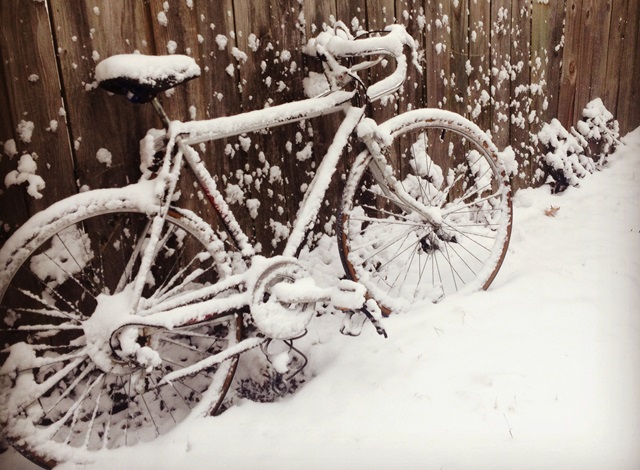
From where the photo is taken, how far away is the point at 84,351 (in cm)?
158

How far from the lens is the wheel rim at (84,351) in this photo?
1575mm

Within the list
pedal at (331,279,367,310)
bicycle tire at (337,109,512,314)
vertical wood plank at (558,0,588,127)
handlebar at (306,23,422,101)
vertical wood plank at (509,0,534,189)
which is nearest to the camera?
pedal at (331,279,367,310)

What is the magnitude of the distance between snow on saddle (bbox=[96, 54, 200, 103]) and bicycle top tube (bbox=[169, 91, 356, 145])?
0.14 m

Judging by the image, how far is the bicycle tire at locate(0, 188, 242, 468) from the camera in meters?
1.55

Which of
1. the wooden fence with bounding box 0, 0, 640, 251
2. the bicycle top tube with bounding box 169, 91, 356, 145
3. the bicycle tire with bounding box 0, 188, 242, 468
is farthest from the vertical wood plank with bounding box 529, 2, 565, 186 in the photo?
the bicycle tire with bounding box 0, 188, 242, 468

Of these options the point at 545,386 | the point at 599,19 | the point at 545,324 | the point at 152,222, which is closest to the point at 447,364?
the point at 545,386

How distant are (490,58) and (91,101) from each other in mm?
2691

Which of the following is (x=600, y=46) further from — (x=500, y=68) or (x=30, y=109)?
(x=30, y=109)

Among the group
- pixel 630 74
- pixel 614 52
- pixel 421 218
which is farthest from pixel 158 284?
pixel 630 74

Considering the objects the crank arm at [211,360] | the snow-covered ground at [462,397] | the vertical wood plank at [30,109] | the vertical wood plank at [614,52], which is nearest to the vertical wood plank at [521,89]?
the vertical wood plank at [614,52]

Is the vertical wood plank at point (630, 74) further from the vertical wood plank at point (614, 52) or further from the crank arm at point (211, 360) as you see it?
the crank arm at point (211, 360)

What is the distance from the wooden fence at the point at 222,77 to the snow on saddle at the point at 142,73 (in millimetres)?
237

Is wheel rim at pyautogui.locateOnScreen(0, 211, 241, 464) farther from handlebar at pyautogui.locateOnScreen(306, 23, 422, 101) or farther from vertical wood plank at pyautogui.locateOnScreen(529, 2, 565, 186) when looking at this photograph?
vertical wood plank at pyautogui.locateOnScreen(529, 2, 565, 186)

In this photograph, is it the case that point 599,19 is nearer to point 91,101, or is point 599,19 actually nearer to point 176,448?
point 91,101
